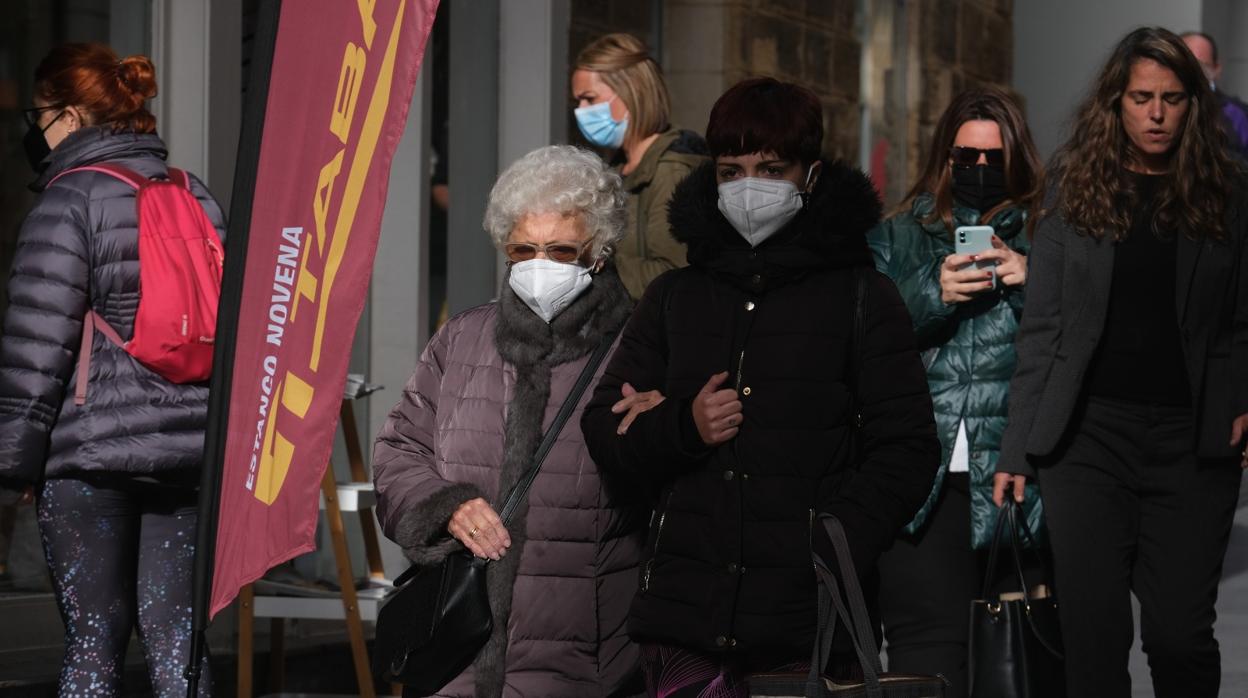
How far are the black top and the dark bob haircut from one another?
4.84 feet

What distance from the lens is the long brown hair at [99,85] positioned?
5.34 meters

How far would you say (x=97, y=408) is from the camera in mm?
5137

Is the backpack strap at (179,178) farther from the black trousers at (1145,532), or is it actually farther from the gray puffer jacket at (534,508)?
the black trousers at (1145,532)

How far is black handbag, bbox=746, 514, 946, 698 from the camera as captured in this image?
11.4ft

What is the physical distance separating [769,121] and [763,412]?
546 mm

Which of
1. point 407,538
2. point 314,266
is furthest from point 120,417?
point 314,266

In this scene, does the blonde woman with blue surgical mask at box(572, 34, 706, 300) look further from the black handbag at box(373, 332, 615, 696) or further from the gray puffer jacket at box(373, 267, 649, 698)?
the black handbag at box(373, 332, 615, 696)

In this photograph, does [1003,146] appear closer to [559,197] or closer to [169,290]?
[559,197]

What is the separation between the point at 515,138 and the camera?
30.7 feet

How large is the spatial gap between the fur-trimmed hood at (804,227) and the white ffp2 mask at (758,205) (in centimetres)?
3

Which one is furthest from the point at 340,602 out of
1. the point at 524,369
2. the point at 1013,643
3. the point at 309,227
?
the point at 309,227

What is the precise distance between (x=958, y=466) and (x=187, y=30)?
11.1 ft

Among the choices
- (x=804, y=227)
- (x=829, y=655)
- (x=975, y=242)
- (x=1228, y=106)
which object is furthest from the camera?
(x=1228, y=106)

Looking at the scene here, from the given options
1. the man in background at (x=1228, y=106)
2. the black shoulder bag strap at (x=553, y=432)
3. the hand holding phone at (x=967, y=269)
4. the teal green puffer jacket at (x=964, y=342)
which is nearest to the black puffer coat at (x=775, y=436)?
the black shoulder bag strap at (x=553, y=432)
